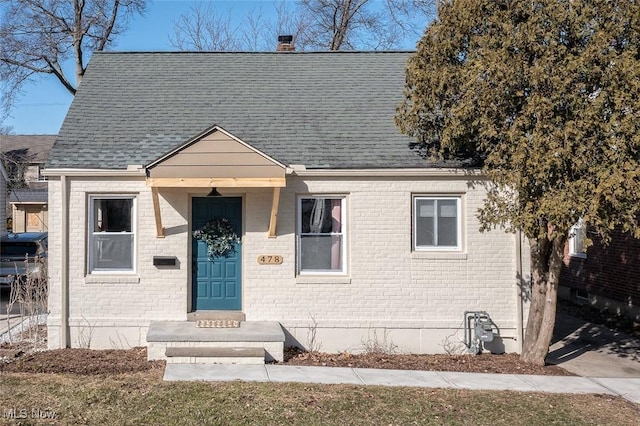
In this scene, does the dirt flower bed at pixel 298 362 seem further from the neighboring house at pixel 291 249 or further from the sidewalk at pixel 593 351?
the sidewalk at pixel 593 351

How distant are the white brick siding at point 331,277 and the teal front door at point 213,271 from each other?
223 mm

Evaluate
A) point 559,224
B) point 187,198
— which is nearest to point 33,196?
point 187,198

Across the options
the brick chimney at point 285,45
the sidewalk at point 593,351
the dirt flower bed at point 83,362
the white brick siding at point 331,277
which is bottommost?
the sidewalk at point 593,351

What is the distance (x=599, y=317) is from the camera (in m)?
13.9

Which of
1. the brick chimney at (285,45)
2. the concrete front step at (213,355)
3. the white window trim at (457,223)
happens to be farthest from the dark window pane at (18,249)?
the white window trim at (457,223)

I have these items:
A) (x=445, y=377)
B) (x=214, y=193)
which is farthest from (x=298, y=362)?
(x=214, y=193)

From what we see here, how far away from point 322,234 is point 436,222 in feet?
7.05

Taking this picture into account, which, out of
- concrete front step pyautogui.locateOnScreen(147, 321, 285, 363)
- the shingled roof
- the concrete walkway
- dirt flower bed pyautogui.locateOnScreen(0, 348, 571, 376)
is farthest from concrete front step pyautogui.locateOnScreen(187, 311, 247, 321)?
the shingled roof

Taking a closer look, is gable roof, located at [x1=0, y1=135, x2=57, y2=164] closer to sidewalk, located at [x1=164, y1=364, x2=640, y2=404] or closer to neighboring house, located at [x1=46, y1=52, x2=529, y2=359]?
neighboring house, located at [x1=46, y1=52, x2=529, y2=359]

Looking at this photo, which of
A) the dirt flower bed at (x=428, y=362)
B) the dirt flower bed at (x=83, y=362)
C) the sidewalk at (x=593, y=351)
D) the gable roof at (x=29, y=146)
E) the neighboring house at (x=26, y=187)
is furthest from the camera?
the gable roof at (x=29, y=146)

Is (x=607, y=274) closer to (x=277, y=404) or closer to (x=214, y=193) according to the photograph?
(x=214, y=193)

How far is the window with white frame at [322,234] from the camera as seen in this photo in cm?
1011

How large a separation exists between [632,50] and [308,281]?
6207 mm

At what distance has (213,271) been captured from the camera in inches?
401
